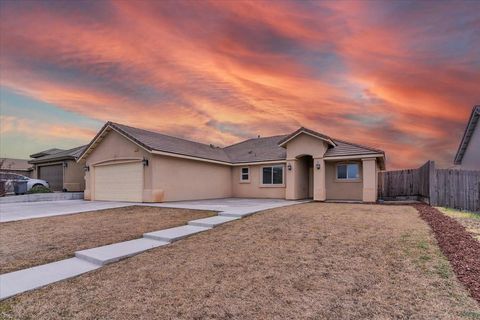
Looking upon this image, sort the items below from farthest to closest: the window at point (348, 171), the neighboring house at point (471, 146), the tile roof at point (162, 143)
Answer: the neighboring house at point (471, 146) → the window at point (348, 171) → the tile roof at point (162, 143)

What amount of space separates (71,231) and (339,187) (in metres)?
15.5

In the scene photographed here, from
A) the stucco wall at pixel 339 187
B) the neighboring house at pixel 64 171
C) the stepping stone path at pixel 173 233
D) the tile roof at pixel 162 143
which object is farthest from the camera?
the neighboring house at pixel 64 171

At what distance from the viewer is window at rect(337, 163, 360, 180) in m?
18.1

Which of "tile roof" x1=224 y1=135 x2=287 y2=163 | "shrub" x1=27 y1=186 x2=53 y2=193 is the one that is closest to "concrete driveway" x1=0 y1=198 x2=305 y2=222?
"shrub" x1=27 y1=186 x2=53 y2=193

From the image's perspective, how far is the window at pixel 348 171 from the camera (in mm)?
18094

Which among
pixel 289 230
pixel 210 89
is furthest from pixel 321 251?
pixel 210 89

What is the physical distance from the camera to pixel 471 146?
825 inches

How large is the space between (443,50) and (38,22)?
16.8m

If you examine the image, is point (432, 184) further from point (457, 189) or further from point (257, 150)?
point (257, 150)

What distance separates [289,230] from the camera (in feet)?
26.2

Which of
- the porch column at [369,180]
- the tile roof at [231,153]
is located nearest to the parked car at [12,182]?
the tile roof at [231,153]

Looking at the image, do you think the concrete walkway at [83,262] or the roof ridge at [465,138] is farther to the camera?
the roof ridge at [465,138]

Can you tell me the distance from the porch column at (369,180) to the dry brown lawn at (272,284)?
9.71m

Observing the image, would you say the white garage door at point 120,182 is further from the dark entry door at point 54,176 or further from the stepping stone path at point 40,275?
the stepping stone path at point 40,275
